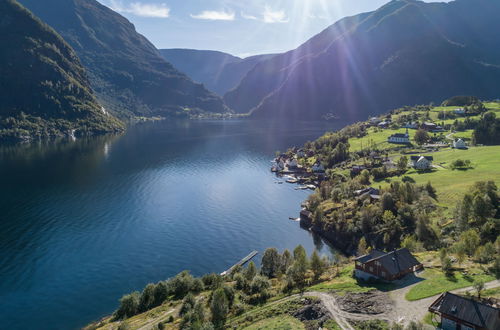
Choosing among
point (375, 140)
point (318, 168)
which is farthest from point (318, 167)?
point (375, 140)

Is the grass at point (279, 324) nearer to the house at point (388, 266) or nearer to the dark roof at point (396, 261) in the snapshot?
the house at point (388, 266)

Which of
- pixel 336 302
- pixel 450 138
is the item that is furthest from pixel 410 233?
pixel 450 138

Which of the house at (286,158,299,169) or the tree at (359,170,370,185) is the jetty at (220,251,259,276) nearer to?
the tree at (359,170,370,185)

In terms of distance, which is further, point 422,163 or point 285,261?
point 422,163

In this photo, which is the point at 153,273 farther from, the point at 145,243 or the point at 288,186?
the point at 288,186

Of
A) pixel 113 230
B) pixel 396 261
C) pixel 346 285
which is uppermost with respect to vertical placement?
pixel 396 261

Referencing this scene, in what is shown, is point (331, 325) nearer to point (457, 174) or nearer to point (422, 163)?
point (457, 174)

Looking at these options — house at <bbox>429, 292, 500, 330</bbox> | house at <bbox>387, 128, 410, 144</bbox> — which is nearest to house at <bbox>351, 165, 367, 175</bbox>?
house at <bbox>387, 128, 410, 144</bbox>
